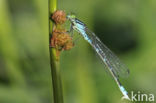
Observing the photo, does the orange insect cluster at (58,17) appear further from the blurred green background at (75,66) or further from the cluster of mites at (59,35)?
the blurred green background at (75,66)

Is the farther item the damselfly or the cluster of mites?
the damselfly

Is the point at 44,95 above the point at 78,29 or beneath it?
beneath

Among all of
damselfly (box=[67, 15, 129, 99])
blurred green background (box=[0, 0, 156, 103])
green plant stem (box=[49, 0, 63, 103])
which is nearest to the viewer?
green plant stem (box=[49, 0, 63, 103])

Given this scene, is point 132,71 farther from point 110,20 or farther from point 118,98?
point 110,20

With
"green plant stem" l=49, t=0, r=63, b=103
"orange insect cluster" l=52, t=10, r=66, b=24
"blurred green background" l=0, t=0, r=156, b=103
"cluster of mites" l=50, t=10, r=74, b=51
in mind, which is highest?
"orange insect cluster" l=52, t=10, r=66, b=24

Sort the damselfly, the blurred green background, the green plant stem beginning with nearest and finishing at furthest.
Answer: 1. the green plant stem
2. the damselfly
3. the blurred green background

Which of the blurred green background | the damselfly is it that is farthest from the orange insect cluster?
the blurred green background

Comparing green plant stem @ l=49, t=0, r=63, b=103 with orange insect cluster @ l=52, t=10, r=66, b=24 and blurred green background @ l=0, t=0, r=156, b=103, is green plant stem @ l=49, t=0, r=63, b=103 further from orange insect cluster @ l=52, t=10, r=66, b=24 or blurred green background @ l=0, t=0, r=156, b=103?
blurred green background @ l=0, t=0, r=156, b=103

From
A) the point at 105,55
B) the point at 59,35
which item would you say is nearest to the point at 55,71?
the point at 59,35

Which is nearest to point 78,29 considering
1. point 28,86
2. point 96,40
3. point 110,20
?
point 96,40
